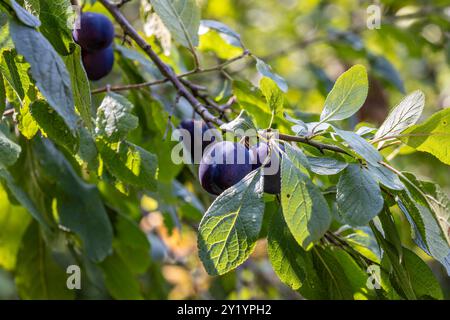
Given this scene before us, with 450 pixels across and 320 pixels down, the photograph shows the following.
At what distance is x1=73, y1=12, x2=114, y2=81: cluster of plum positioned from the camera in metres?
0.94

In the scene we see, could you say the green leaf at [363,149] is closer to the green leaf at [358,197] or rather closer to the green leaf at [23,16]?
the green leaf at [358,197]

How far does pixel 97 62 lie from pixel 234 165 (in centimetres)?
35

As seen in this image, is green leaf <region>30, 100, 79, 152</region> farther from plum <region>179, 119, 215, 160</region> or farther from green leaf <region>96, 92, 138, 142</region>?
plum <region>179, 119, 215, 160</region>

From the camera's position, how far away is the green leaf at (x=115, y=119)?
84 cm

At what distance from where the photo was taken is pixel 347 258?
90cm

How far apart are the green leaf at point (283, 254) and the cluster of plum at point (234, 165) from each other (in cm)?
6

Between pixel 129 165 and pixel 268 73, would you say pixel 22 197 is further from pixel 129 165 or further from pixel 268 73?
pixel 268 73

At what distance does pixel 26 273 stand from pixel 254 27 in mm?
1691

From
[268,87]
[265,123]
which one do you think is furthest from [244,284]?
[268,87]

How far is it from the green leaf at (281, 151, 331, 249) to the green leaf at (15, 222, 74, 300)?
2.36ft

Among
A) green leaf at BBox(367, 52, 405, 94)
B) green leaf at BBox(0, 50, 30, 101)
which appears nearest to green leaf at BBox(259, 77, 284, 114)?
green leaf at BBox(0, 50, 30, 101)

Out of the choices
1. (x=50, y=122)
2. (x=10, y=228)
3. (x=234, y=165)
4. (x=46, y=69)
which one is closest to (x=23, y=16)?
(x=46, y=69)
